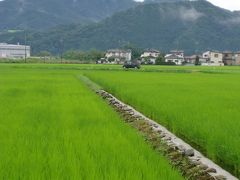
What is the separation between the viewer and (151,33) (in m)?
116

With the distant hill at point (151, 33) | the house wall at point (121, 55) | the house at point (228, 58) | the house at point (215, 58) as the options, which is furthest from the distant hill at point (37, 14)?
the house at point (228, 58)

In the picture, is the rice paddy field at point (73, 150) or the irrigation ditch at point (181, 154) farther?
the irrigation ditch at point (181, 154)

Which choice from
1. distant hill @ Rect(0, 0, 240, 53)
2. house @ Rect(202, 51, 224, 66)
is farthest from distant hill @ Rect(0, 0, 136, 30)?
house @ Rect(202, 51, 224, 66)

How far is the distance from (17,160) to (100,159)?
0.79 metres

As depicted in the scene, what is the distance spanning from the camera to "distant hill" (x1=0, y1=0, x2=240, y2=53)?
113500mm

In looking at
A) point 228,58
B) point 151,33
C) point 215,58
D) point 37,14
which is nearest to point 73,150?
point 215,58

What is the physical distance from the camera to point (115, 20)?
118m

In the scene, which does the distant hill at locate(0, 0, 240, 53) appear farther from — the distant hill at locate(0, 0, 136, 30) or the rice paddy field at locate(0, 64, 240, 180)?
the rice paddy field at locate(0, 64, 240, 180)

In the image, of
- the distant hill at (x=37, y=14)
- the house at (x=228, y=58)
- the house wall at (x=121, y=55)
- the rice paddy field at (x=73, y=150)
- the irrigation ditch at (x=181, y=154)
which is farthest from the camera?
the distant hill at (x=37, y=14)

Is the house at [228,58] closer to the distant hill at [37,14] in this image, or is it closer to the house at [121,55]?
the house at [121,55]

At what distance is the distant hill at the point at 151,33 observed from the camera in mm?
113500

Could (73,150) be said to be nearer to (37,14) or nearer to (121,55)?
(121,55)

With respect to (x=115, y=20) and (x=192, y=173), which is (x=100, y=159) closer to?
(x=192, y=173)

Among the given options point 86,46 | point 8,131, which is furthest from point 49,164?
point 86,46
